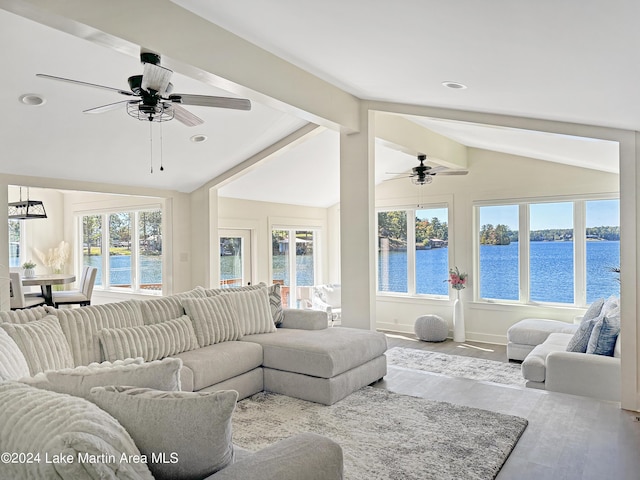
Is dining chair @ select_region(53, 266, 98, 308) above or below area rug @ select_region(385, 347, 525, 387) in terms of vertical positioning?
above

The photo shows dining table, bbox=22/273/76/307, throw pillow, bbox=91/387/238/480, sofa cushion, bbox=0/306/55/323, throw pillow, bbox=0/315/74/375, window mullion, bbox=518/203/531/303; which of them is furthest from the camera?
window mullion, bbox=518/203/531/303

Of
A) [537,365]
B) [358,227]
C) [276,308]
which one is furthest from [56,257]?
[537,365]

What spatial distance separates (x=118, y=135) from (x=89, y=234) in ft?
17.0

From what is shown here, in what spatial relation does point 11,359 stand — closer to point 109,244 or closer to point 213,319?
point 213,319

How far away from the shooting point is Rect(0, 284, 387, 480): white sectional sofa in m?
2.90

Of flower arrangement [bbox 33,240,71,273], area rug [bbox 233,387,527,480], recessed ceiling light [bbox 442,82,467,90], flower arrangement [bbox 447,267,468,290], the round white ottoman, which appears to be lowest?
the round white ottoman

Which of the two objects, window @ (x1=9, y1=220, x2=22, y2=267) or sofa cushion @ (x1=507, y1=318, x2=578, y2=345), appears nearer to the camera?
sofa cushion @ (x1=507, y1=318, x2=578, y2=345)

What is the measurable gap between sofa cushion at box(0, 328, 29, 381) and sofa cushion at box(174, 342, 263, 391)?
109 centimetres

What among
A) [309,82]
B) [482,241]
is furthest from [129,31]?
[482,241]

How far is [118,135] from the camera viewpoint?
16.6 ft

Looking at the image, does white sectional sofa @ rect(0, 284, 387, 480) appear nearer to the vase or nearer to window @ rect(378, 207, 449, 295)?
the vase

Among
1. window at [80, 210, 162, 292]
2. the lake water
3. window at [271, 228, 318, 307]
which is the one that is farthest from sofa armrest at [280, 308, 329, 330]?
window at [80, 210, 162, 292]

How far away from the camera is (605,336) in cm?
413

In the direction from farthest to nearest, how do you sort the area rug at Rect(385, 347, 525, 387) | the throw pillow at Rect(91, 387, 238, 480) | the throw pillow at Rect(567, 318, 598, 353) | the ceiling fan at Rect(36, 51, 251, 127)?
the area rug at Rect(385, 347, 525, 387) < the throw pillow at Rect(567, 318, 598, 353) < the ceiling fan at Rect(36, 51, 251, 127) < the throw pillow at Rect(91, 387, 238, 480)
